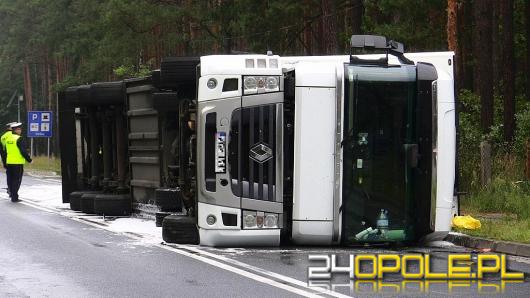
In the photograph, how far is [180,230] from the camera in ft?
41.9

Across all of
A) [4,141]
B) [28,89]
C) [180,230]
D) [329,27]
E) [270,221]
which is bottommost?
[180,230]

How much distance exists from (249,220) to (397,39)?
897 inches

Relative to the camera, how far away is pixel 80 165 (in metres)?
19.4

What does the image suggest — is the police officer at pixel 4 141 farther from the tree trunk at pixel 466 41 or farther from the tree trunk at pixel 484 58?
the tree trunk at pixel 466 41

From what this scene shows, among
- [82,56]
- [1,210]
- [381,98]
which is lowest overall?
[1,210]

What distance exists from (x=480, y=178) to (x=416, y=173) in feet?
23.1

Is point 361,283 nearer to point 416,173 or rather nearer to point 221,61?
point 416,173

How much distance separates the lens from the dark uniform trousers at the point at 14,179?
73.6ft

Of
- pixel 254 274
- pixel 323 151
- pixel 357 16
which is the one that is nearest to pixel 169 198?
pixel 323 151

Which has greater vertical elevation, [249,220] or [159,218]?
[249,220]

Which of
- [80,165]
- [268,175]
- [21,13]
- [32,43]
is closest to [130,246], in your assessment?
[268,175]

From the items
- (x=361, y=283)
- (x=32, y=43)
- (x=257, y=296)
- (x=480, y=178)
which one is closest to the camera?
(x=257, y=296)

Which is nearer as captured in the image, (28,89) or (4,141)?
(4,141)

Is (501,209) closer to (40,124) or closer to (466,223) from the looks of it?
(466,223)
